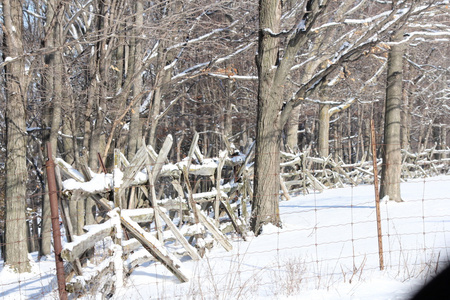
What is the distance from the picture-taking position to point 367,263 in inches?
233

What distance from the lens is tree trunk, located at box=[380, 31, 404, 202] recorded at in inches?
432

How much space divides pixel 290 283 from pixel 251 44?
9.77m

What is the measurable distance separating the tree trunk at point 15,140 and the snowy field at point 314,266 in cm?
52

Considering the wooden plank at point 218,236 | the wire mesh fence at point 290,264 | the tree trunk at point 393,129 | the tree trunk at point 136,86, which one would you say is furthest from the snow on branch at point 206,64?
the wooden plank at point 218,236

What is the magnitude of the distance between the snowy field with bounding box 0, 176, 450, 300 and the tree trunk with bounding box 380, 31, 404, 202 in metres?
0.40

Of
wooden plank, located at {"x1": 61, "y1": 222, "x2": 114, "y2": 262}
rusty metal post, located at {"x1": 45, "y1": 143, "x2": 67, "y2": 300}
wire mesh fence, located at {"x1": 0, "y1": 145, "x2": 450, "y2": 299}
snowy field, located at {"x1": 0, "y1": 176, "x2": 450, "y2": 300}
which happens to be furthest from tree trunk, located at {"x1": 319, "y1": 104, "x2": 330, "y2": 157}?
rusty metal post, located at {"x1": 45, "y1": 143, "x2": 67, "y2": 300}

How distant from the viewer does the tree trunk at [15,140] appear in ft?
32.3

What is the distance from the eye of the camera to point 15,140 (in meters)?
10.2

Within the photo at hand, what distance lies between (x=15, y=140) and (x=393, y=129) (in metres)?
8.09

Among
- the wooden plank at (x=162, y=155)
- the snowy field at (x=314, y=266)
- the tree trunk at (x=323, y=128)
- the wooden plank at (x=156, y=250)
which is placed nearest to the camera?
the snowy field at (x=314, y=266)

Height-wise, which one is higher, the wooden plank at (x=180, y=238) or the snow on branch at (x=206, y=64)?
the snow on branch at (x=206, y=64)

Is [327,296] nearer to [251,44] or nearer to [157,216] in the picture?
[157,216]

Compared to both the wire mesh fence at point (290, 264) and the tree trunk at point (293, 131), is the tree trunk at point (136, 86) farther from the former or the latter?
the tree trunk at point (293, 131)

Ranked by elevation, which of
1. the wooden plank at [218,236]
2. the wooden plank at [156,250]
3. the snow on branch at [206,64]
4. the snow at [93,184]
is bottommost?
the wooden plank at [218,236]
